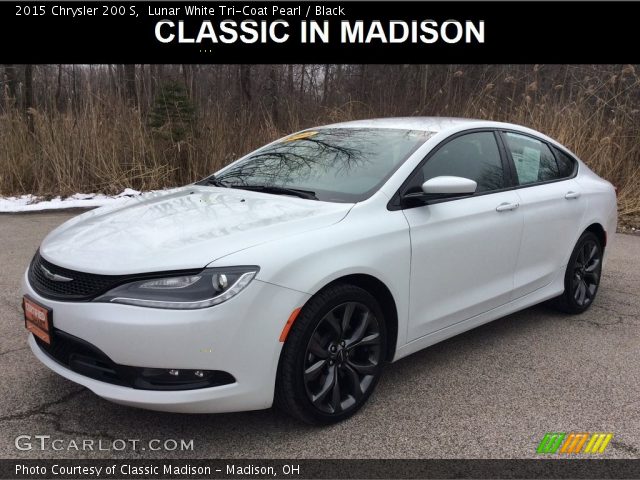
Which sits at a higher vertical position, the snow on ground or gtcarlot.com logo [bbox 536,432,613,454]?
gtcarlot.com logo [bbox 536,432,613,454]

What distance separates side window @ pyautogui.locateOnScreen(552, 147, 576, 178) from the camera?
14.9ft

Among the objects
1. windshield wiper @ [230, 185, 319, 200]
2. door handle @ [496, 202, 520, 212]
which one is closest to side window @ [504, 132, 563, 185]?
door handle @ [496, 202, 520, 212]

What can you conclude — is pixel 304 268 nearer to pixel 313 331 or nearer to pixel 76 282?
pixel 313 331

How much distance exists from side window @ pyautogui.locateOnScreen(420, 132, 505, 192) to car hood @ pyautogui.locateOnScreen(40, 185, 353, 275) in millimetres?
796

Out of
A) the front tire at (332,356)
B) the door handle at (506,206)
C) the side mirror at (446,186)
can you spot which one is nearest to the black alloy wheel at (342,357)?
the front tire at (332,356)

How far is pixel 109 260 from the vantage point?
2588 mm

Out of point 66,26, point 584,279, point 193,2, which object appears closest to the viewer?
point 584,279

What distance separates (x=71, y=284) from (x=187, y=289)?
22.7 inches

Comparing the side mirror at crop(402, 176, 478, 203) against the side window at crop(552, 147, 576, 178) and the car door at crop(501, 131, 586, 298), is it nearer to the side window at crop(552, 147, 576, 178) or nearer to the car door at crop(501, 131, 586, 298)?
the car door at crop(501, 131, 586, 298)

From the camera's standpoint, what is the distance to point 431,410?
121 inches

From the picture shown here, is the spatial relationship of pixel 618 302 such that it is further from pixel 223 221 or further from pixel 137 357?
pixel 137 357

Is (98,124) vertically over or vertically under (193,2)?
under

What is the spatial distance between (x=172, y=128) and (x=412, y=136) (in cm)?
667

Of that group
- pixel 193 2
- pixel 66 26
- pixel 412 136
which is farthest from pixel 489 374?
pixel 66 26
